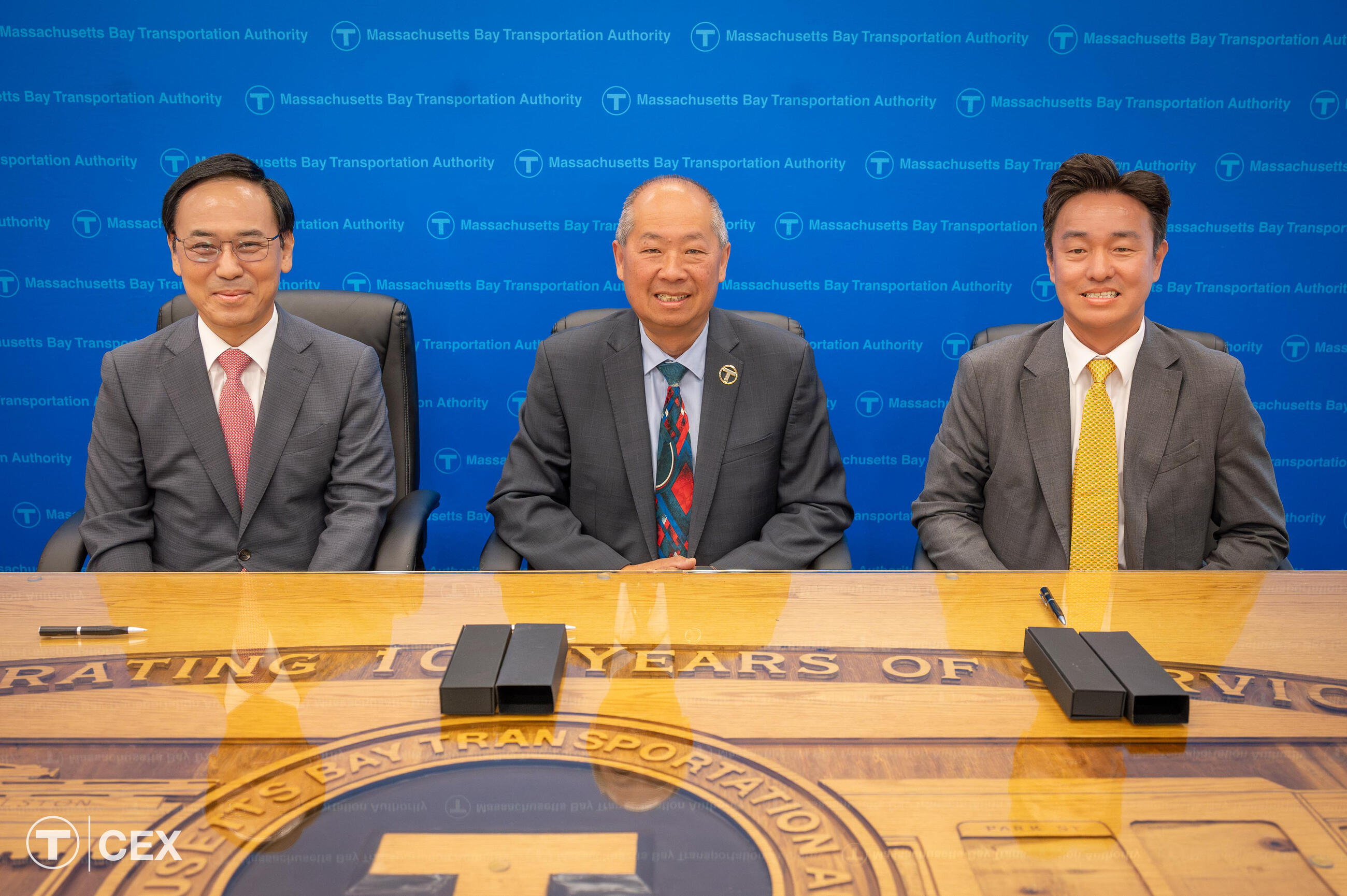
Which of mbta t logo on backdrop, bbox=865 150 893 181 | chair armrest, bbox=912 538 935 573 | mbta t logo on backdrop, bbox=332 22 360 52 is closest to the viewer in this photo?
chair armrest, bbox=912 538 935 573

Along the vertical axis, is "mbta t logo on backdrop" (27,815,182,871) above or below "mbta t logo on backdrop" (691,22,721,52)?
below

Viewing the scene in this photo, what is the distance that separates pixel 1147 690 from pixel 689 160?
7.95ft

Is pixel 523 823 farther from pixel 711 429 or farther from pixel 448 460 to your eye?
pixel 448 460

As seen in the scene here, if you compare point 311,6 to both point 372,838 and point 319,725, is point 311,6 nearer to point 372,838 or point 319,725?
point 319,725

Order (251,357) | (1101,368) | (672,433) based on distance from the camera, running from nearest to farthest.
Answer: (1101,368) → (251,357) → (672,433)

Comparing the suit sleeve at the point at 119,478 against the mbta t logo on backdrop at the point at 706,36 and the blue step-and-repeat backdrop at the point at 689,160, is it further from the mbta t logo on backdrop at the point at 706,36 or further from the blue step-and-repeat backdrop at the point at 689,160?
the mbta t logo on backdrop at the point at 706,36

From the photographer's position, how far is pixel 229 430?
2.29m

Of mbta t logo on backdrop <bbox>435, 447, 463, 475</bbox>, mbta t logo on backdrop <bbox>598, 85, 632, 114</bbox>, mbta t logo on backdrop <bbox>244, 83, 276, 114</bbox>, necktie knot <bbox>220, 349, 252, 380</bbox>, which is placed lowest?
mbta t logo on backdrop <bbox>435, 447, 463, 475</bbox>

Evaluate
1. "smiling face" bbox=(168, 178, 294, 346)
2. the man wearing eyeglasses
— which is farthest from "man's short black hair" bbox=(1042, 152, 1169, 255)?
"smiling face" bbox=(168, 178, 294, 346)

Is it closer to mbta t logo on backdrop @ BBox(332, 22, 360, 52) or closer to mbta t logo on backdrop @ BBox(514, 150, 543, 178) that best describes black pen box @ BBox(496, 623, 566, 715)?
mbta t logo on backdrop @ BBox(514, 150, 543, 178)

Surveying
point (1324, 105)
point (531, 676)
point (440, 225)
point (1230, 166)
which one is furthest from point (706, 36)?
point (531, 676)

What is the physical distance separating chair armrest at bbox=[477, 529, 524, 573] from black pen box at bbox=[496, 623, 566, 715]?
2.61ft

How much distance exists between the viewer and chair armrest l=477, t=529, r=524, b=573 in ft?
7.33

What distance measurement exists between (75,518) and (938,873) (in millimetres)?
2113
